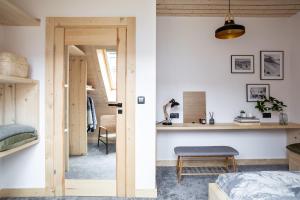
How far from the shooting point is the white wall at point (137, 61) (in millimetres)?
2527

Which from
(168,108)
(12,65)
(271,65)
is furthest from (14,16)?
(271,65)

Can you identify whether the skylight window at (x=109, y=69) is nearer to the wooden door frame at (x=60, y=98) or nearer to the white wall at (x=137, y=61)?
the wooden door frame at (x=60, y=98)

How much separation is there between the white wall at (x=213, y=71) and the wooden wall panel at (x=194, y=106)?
0.09 m

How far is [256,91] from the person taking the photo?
148 inches

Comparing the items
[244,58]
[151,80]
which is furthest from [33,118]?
[244,58]

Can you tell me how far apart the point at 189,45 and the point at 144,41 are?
142 centimetres

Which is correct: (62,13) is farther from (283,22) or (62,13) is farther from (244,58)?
(283,22)

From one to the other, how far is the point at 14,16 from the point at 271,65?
384 cm

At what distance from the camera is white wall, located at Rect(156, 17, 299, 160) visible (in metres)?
3.71

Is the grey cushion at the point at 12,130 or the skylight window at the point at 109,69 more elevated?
the skylight window at the point at 109,69

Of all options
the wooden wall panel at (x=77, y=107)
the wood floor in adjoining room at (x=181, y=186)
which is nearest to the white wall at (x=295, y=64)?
the wood floor in adjoining room at (x=181, y=186)

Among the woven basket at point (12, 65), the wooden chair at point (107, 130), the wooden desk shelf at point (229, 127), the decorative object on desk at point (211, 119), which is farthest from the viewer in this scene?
the decorative object on desk at point (211, 119)

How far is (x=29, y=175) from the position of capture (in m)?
2.54

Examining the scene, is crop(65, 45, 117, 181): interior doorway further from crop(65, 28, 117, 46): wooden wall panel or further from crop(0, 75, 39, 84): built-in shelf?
crop(0, 75, 39, 84): built-in shelf
